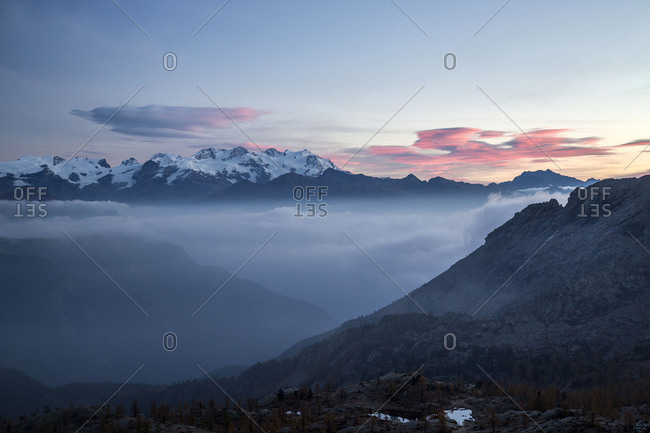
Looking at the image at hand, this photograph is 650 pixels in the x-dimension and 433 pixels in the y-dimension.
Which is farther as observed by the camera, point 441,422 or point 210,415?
point 210,415

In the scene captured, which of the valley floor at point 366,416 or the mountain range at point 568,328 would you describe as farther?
the mountain range at point 568,328

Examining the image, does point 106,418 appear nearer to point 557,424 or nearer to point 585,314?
point 557,424

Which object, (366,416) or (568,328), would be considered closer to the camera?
(366,416)

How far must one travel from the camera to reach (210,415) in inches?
1943

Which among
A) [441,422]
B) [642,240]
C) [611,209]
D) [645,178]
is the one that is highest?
[645,178]

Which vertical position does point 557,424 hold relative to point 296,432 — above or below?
above

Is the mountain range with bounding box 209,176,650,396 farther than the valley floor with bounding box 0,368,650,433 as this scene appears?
Yes

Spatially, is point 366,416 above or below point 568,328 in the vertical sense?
above

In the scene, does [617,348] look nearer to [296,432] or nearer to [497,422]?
[497,422]

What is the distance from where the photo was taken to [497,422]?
37938mm

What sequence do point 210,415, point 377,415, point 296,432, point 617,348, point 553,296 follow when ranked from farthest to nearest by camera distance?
point 553,296 < point 617,348 < point 210,415 < point 377,415 < point 296,432

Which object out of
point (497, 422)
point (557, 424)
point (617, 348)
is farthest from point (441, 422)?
point (617, 348)

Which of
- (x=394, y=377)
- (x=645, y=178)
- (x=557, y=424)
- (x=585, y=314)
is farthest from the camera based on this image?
(x=645, y=178)

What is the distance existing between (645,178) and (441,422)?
681 ft
